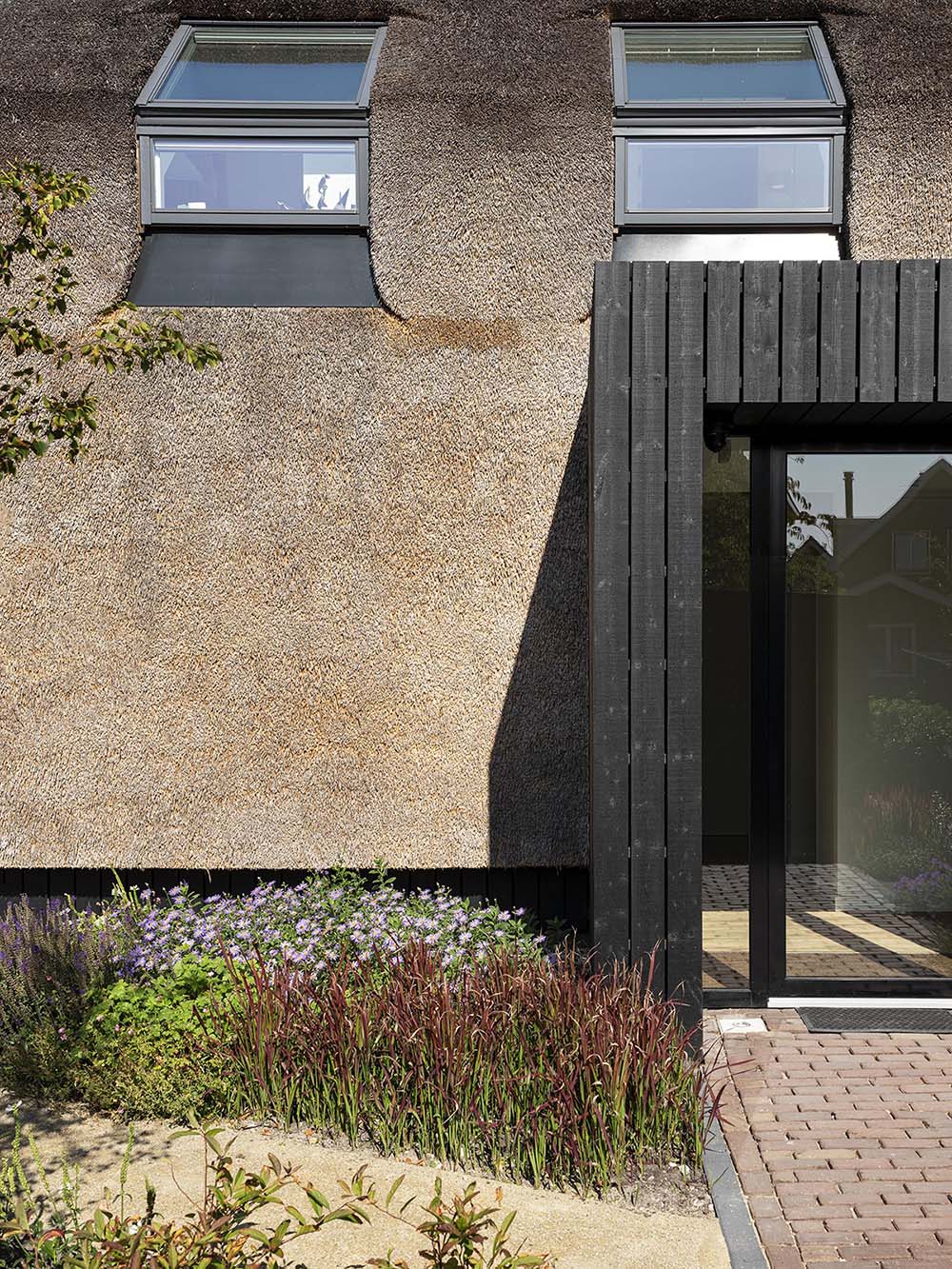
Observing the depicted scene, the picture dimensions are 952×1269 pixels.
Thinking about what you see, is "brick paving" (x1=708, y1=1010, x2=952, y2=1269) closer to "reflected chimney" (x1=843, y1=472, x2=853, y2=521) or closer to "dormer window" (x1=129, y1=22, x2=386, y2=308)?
"reflected chimney" (x1=843, y1=472, x2=853, y2=521)

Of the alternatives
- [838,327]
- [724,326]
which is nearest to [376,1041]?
[724,326]

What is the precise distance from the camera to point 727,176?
19.1 feet

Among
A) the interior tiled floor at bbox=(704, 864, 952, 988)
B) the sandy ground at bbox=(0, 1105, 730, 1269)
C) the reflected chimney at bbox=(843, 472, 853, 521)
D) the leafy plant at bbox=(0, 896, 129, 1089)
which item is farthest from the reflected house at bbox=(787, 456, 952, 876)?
the leafy plant at bbox=(0, 896, 129, 1089)

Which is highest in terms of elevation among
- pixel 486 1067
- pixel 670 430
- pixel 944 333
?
pixel 944 333

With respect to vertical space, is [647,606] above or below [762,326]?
below

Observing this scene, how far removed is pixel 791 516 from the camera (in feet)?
15.9

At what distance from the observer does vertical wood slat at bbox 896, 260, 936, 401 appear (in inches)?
161

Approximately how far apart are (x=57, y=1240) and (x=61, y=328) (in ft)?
15.4

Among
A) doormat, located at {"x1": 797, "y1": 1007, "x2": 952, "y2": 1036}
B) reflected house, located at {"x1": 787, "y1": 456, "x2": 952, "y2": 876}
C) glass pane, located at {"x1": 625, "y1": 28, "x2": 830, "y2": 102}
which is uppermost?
glass pane, located at {"x1": 625, "y1": 28, "x2": 830, "y2": 102}

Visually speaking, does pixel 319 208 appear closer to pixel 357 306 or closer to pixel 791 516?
pixel 357 306

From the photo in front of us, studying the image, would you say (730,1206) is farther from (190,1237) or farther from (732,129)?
(732,129)

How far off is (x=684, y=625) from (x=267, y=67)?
4.96 meters

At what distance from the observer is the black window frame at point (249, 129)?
570 cm

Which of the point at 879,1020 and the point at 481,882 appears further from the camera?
the point at 481,882
